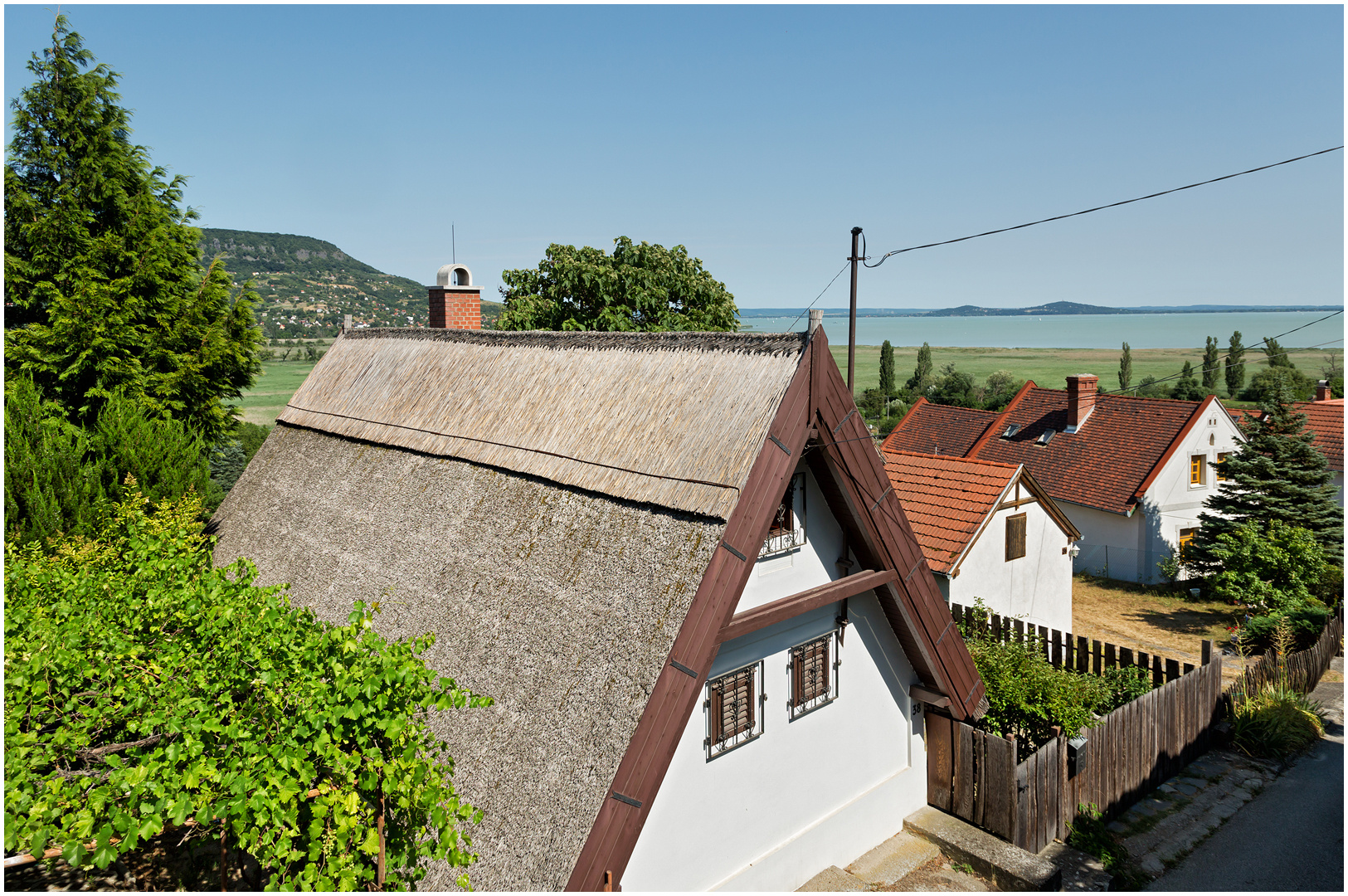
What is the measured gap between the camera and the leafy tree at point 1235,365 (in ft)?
233

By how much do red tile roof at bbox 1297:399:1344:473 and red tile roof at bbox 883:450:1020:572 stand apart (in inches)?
882

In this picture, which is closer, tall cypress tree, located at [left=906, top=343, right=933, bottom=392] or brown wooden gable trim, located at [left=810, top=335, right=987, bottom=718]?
brown wooden gable trim, located at [left=810, top=335, right=987, bottom=718]

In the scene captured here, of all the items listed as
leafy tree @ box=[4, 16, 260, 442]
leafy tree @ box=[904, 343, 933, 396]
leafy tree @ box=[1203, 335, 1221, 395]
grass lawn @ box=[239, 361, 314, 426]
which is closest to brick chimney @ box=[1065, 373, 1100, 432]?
grass lawn @ box=[239, 361, 314, 426]

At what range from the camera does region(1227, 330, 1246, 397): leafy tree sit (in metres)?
71.1

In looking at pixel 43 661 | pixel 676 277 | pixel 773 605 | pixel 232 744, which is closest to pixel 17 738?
pixel 43 661

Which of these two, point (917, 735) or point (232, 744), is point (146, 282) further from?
point (917, 735)

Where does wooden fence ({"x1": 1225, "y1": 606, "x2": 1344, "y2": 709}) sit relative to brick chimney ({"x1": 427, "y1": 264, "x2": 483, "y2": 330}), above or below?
below

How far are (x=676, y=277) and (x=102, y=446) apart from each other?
18.9 metres

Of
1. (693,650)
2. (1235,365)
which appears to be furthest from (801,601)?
(1235,365)

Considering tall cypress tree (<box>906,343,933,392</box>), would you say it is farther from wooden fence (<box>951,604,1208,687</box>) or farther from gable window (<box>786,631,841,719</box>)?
gable window (<box>786,631,841,719</box>)

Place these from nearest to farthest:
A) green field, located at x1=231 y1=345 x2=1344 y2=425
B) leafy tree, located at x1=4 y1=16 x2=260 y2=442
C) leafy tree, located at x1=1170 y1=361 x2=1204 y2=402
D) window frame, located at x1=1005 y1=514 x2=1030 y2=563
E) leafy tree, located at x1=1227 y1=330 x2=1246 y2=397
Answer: leafy tree, located at x1=4 y1=16 x2=260 y2=442 < window frame, located at x1=1005 y1=514 x2=1030 y2=563 < leafy tree, located at x1=1170 y1=361 x2=1204 y2=402 < leafy tree, located at x1=1227 y1=330 x2=1246 y2=397 < green field, located at x1=231 y1=345 x2=1344 y2=425

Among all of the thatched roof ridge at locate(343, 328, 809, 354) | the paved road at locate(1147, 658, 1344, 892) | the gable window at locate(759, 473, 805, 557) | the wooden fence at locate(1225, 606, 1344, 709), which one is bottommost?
the paved road at locate(1147, 658, 1344, 892)

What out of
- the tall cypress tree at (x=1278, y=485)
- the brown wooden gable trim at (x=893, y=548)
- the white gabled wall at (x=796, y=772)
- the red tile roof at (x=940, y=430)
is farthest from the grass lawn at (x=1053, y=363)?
the white gabled wall at (x=796, y=772)

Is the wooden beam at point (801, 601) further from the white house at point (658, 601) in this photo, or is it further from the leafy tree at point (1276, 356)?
the leafy tree at point (1276, 356)
